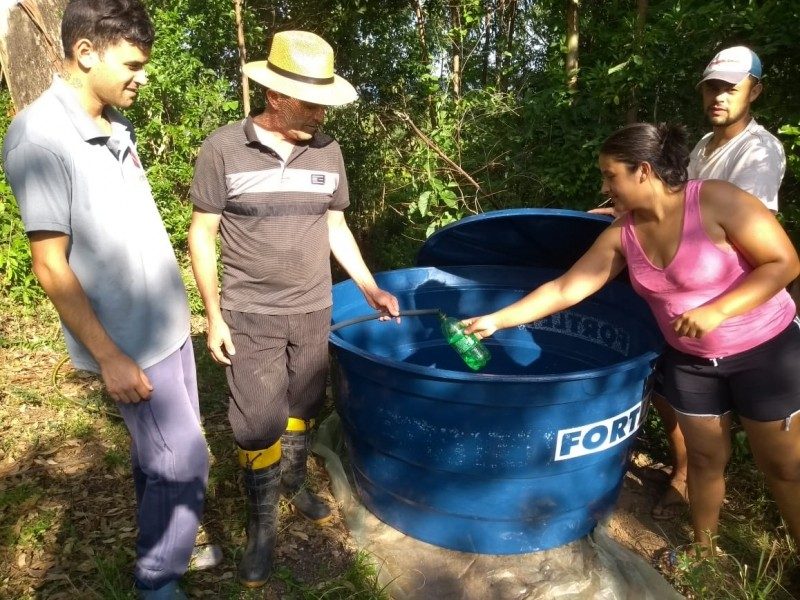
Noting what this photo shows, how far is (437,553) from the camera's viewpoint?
8.57 ft

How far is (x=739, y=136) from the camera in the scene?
240 cm

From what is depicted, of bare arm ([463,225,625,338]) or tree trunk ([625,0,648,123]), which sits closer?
bare arm ([463,225,625,338])

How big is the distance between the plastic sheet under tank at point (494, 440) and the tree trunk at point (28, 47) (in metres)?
2.50

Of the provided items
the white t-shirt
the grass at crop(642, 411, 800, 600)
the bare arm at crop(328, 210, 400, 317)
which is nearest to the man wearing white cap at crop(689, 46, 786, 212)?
the white t-shirt

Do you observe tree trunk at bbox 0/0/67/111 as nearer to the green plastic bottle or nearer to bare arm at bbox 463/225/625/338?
the green plastic bottle

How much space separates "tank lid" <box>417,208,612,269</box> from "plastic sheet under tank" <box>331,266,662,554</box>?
317mm

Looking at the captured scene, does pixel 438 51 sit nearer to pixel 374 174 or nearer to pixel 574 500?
pixel 374 174

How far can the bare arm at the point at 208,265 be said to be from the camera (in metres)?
2.16

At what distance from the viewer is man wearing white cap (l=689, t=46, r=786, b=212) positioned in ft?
7.43

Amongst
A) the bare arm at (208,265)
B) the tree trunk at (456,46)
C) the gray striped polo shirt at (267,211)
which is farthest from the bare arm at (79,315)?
the tree trunk at (456,46)

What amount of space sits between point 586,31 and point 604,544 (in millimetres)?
3707

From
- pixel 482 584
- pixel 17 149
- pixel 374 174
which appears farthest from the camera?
pixel 374 174

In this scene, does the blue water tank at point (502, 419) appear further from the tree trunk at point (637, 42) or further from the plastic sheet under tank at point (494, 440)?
the tree trunk at point (637, 42)

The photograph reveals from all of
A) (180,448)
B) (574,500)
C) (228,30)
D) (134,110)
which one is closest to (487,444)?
(574,500)
